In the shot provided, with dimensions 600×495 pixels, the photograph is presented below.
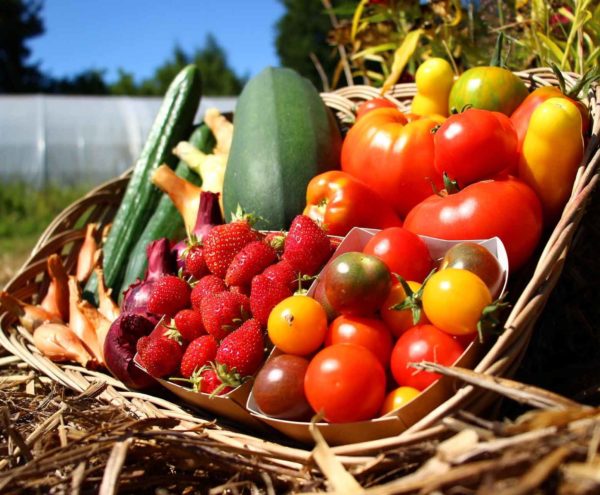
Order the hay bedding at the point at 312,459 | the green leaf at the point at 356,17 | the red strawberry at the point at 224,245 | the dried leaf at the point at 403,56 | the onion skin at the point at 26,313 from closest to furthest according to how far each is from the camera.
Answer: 1. the hay bedding at the point at 312,459
2. the red strawberry at the point at 224,245
3. the onion skin at the point at 26,313
4. the dried leaf at the point at 403,56
5. the green leaf at the point at 356,17

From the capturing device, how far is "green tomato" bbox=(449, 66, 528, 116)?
1.61 metres

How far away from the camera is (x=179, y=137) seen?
2.61 meters

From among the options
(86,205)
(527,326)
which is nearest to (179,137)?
(86,205)

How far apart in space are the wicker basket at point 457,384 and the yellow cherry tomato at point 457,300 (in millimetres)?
61

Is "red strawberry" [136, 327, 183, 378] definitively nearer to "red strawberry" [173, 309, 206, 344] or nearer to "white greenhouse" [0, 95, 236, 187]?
"red strawberry" [173, 309, 206, 344]

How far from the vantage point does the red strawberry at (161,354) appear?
138 cm

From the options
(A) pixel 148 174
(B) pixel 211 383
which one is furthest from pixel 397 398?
(A) pixel 148 174

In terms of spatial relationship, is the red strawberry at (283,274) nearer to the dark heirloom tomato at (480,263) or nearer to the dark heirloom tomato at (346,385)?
the dark heirloom tomato at (346,385)

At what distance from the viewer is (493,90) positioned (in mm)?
1605

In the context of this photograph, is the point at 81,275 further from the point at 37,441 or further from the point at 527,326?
the point at 527,326

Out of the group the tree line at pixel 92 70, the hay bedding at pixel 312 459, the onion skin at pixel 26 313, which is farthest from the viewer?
→ the tree line at pixel 92 70

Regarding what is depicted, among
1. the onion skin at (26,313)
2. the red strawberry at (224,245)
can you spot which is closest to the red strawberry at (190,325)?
the red strawberry at (224,245)

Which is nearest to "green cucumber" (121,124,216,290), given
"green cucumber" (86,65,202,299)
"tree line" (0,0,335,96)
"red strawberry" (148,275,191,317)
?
"green cucumber" (86,65,202,299)

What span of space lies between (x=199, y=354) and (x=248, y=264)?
0.23 meters
